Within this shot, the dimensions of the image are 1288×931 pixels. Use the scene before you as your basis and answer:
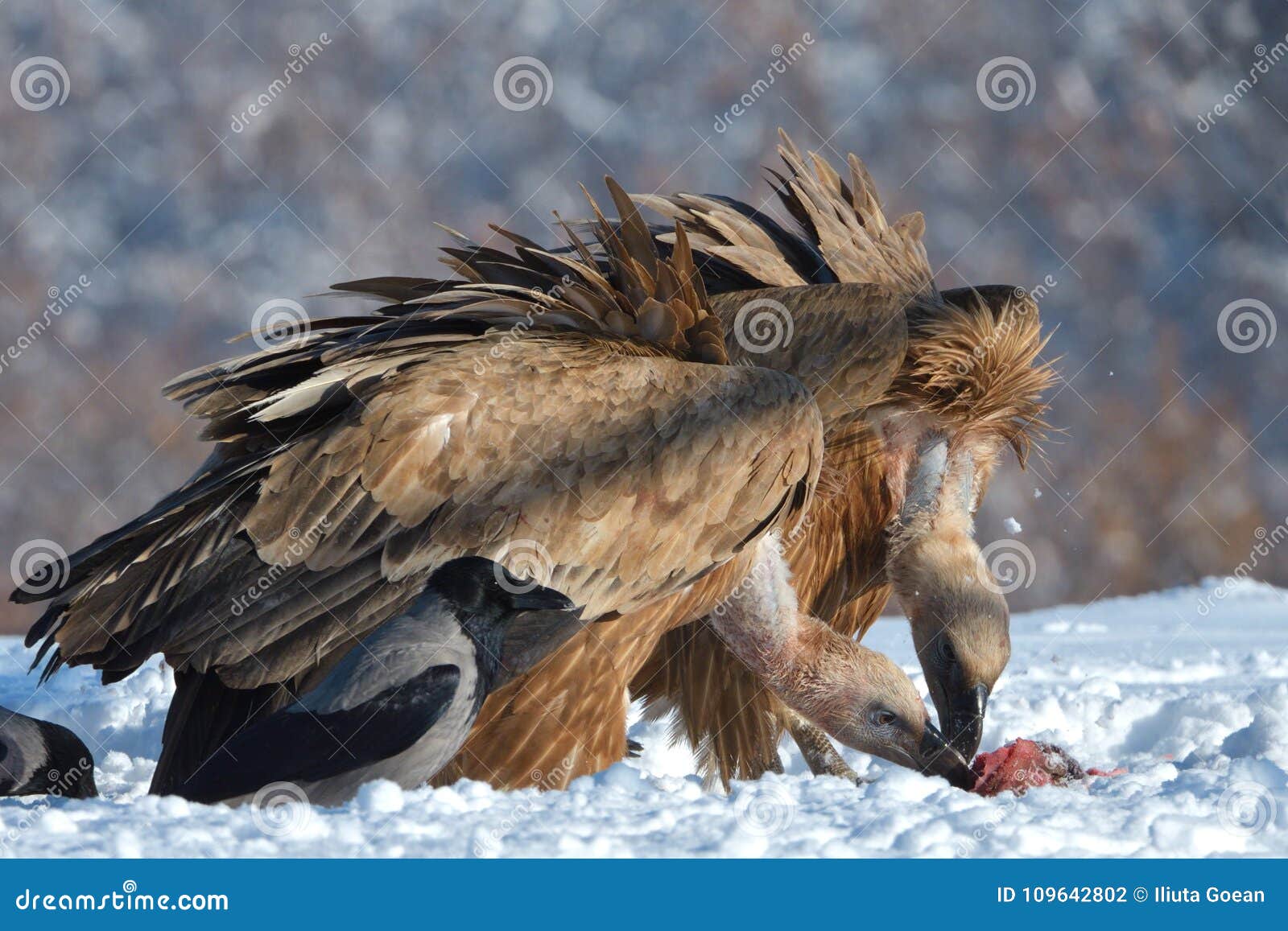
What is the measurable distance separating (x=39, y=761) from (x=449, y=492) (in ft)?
3.40

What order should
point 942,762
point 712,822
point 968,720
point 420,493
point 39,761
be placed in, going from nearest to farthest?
point 712,822
point 420,493
point 39,761
point 942,762
point 968,720

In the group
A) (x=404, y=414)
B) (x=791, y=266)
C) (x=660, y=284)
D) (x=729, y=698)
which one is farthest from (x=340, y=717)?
(x=791, y=266)

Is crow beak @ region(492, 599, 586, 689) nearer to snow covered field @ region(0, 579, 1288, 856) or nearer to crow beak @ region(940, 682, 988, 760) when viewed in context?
snow covered field @ region(0, 579, 1288, 856)

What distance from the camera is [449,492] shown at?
111 inches

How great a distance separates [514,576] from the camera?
2680 mm

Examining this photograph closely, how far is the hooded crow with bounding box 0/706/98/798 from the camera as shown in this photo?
2.90 metres

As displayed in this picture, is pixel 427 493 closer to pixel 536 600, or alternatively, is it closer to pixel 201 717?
pixel 536 600

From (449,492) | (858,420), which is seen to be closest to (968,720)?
(858,420)

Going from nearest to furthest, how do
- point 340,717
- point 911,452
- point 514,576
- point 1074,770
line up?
point 340,717
point 514,576
point 1074,770
point 911,452

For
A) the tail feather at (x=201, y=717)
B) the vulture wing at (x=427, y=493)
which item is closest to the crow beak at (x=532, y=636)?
the vulture wing at (x=427, y=493)

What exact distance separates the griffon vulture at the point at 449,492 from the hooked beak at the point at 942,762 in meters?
0.68

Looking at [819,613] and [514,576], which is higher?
[514,576]

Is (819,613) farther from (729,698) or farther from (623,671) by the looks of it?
(623,671)
